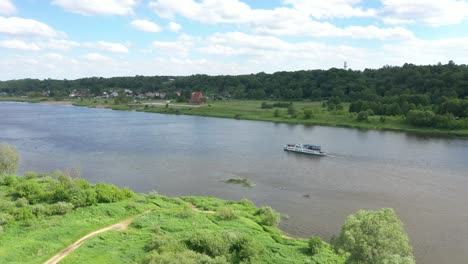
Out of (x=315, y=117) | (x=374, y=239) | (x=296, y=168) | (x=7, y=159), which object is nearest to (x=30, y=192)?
(x=7, y=159)

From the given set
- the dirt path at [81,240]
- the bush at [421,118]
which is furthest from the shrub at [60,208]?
the bush at [421,118]

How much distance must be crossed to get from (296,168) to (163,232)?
30.0 metres

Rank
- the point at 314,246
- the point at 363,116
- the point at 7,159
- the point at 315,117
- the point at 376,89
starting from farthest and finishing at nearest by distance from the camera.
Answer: the point at 376,89
the point at 315,117
the point at 363,116
the point at 7,159
the point at 314,246

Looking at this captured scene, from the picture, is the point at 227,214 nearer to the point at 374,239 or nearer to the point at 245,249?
the point at 245,249

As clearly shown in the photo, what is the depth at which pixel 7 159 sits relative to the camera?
41.3 meters

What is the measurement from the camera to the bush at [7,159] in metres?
41.1

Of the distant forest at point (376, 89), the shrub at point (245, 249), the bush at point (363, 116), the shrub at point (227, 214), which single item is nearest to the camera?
the shrub at point (245, 249)

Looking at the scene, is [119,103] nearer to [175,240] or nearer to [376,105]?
[376,105]

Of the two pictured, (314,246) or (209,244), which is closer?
(209,244)

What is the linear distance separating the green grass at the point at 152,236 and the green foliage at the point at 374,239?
347 cm

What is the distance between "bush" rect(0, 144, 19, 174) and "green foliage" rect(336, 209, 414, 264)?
36.1 meters

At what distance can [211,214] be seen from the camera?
1181 inches

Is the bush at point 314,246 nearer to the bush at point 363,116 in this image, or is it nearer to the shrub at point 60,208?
the shrub at point 60,208

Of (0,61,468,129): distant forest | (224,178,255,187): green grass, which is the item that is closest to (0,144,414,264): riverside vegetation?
(224,178,255,187): green grass
